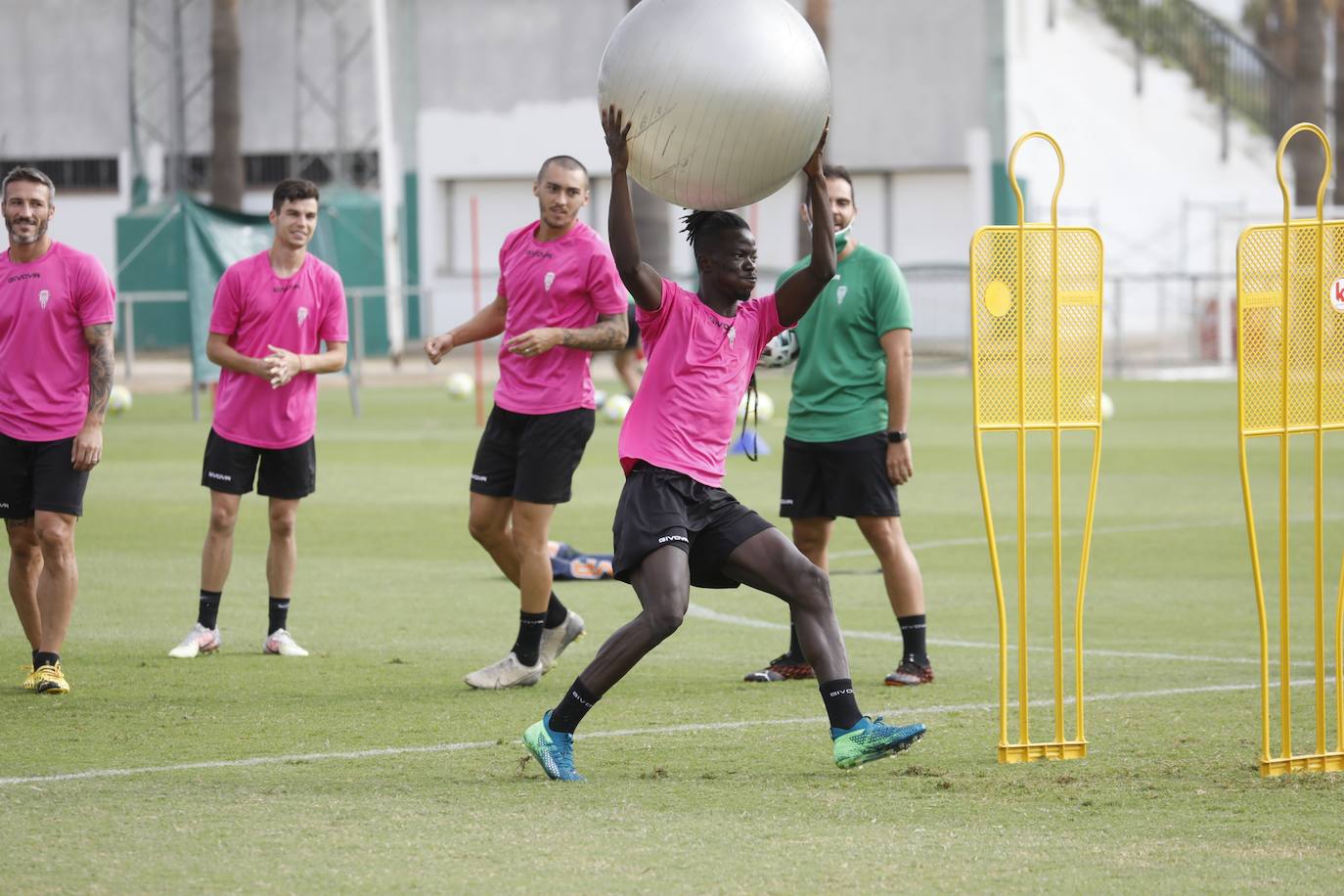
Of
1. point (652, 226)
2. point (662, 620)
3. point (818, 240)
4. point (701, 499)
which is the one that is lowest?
point (662, 620)

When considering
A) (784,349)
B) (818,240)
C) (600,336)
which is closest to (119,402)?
(600,336)

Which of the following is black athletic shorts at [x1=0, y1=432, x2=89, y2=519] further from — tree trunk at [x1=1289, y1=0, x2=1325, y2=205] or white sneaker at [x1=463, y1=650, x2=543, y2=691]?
tree trunk at [x1=1289, y1=0, x2=1325, y2=205]

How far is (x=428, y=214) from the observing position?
45125 mm

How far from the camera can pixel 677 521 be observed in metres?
6.46

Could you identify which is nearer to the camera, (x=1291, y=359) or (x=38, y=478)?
(x=1291, y=359)

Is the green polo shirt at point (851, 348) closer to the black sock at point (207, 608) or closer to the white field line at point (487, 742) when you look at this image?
the white field line at point (487, 742)

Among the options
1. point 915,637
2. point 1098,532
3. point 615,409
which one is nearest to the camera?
point 915,637

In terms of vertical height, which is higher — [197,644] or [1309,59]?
[1309,59]

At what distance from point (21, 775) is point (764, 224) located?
3746cm

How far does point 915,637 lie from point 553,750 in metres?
2.53

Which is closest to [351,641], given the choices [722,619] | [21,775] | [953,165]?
[722,619]

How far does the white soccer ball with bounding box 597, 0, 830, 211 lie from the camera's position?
20.0 ft

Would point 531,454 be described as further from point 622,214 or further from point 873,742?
point 873,742

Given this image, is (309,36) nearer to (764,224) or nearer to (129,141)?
(129,141)
